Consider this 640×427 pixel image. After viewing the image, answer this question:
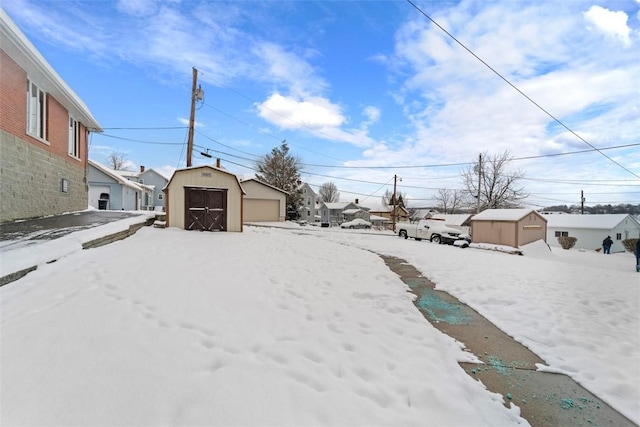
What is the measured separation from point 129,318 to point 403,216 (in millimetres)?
57119

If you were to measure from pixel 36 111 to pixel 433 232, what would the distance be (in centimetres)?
1857

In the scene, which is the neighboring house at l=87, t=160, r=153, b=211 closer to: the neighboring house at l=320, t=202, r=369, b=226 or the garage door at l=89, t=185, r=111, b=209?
the garage door at l=89, t=185, r=111, b=209

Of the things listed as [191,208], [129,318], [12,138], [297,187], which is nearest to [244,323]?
[129,318]

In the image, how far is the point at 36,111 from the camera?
8711mm

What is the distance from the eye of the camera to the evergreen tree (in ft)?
123

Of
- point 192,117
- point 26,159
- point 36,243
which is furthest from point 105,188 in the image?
point 36,243

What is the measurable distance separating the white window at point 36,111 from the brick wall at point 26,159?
9.1 inches

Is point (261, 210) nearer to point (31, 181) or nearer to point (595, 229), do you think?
point (31, 181)

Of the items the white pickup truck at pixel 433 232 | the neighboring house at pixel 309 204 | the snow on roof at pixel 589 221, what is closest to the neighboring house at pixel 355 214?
the neighboring house at pixel 309 204

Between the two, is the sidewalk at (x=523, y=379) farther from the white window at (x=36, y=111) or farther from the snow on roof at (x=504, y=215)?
the snow on roof at (x=504, y=215)

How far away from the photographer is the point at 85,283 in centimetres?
380

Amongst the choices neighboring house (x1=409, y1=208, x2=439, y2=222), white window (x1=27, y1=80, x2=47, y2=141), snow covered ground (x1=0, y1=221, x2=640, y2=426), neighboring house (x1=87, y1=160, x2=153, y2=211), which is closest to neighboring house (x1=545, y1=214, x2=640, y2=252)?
neighboring house (x1=409, y1=208, x2=439, y2=222)

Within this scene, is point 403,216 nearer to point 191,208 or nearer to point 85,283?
point 191,208

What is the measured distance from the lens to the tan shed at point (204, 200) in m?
11.6
